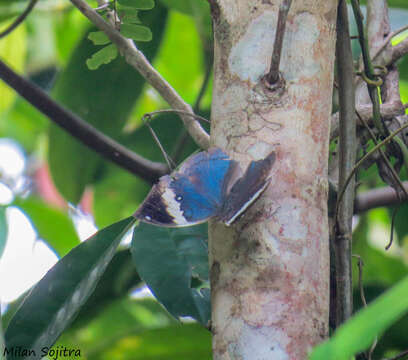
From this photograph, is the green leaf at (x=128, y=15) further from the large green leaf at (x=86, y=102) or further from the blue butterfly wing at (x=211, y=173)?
the large green leaf at (x=86, y=102)

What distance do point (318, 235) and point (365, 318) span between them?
0.30 metres

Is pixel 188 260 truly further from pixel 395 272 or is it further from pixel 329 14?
pixel 395 272

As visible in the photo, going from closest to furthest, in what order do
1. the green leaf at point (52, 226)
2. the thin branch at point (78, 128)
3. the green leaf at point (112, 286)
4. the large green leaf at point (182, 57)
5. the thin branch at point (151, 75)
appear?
the thin branch at point (151, 75)
the thin branch at point (78, 128)
the green leaf at point (112, 286)
the green leaf at point (52, 226)
the large green leaf at point (182, 57)

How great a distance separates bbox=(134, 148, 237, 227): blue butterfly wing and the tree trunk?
0.11ft

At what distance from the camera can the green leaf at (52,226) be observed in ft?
5.49

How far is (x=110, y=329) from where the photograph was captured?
70.6 inches

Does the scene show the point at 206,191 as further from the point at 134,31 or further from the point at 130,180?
the point at 130,180

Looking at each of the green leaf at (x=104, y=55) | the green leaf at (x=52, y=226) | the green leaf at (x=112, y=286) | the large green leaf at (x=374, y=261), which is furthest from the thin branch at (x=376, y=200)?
the green leaf at (x=52, y=226)

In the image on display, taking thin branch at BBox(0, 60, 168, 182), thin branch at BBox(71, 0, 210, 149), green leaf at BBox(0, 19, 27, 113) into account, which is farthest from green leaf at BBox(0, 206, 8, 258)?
green leaf at BBox(0, 19, 27, 113)

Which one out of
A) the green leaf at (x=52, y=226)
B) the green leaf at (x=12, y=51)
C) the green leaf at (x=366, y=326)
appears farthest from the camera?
the green leaf at (x=12, y=51)

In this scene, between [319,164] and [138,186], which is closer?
[319,164]

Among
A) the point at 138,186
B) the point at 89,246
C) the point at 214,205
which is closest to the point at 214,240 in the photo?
the point at 214,205

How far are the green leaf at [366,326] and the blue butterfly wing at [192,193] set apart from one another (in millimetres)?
261

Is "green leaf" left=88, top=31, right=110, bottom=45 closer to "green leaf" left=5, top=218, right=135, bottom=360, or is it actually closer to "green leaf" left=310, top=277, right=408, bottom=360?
"green leaf" left=5, top=218, right=135, bottom=360
